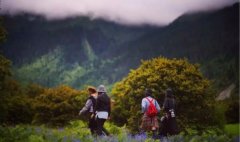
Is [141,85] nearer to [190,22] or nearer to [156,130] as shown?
[156,130]

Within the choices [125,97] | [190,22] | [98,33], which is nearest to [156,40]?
[190,22]

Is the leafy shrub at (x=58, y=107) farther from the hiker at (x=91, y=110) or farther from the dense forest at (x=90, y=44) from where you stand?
the hiker at (x=91, y=110)

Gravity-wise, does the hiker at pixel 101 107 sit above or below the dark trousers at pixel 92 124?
above

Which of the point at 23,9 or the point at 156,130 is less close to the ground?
the point at 23,9

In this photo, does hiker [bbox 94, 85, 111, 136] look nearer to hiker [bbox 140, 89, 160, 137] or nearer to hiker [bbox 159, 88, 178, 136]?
hiker [bbox 140, 89, 160, 137]

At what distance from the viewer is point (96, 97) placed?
11.7 meters

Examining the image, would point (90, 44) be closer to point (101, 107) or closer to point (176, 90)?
point (176, 90)

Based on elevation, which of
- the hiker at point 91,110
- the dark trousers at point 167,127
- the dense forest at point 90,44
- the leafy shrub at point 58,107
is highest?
the dense forest at point 90,44

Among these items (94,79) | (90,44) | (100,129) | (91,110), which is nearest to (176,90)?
(91,110)

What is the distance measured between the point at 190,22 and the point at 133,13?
48.3 ft

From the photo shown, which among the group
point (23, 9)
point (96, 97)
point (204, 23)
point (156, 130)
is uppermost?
point (204, 23)

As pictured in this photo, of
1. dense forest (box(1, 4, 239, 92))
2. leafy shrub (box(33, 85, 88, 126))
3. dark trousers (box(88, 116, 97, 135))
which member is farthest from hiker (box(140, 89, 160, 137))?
leafy shrub (box(33, 85, 88, 126))

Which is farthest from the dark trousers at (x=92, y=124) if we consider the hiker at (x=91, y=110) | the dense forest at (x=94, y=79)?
the dense forest at (x=94, y=79)

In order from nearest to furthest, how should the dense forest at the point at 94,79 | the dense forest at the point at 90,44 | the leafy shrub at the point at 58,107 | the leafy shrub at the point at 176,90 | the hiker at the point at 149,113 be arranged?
the hiker at the point at 149,113 < the dense forest at the point at 94,79 < the leafy shrub at the point at 176,90 < the leafy shrub at the point at 58,107 < the dense forest at the point at 90,44
